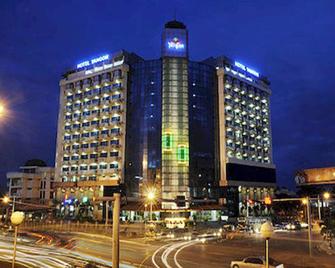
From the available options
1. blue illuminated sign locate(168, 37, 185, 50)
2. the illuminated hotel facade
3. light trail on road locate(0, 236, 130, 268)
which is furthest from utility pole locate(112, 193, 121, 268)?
blue illuminated sign locate(168, 37, 185, 50)

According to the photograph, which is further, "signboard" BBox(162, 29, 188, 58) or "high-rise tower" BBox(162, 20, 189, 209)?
"signboard" BBox(162, 29, 188, 58)

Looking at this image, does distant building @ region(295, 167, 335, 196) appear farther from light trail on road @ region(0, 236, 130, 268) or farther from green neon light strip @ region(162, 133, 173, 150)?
green neon light strip @ region(162, 133, 173, 150)

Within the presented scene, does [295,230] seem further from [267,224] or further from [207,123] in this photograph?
[267,224]

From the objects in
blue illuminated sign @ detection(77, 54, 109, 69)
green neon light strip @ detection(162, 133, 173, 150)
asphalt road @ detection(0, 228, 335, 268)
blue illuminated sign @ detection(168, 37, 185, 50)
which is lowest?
asphalt road @ detection(0, 228, 335, 268)

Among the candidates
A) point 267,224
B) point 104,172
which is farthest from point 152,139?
point 267,224

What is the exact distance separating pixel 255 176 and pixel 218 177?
21.3m

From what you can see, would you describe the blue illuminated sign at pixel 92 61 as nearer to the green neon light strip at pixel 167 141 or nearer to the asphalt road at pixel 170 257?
the green neon light strip at pixel 167 141

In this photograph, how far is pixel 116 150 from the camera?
11912cm

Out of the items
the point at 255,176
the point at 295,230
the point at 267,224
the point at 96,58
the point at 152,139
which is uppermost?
the point at 96,58

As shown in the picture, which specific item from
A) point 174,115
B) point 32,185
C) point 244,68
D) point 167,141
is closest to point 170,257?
point 167,141

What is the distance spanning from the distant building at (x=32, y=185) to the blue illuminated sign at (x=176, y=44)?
7737 centimetres

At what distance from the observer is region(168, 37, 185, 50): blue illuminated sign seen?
377 feet

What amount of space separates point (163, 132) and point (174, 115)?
6.44 meters

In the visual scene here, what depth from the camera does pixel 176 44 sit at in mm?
115000
